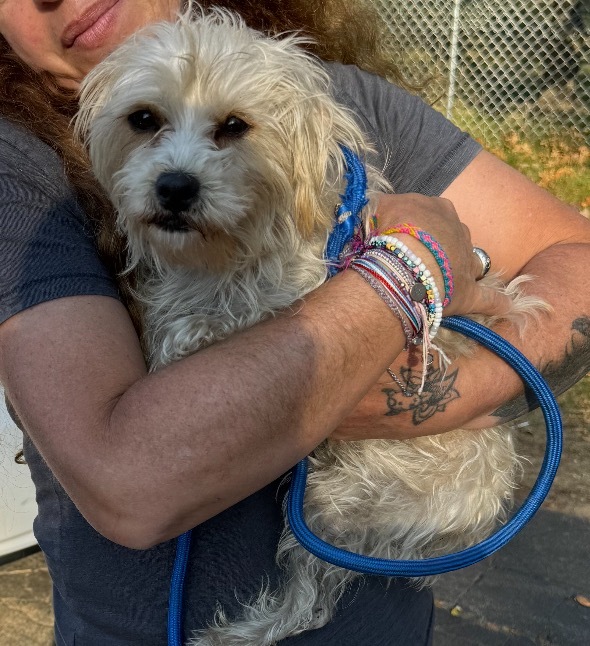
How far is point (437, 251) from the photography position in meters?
1.59

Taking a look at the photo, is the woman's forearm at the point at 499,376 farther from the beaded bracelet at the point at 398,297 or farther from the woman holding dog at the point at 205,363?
the beaded bracelet at the point at 398,297

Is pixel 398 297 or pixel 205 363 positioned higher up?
pixel 398 297

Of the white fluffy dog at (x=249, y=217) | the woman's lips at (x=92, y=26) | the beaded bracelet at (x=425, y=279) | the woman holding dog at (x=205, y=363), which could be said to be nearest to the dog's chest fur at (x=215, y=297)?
the white fluffy dog at (x=249, y=217)

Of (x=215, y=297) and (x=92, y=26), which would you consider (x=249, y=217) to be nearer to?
(x=215, y=297)

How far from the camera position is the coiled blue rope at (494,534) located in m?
1.61

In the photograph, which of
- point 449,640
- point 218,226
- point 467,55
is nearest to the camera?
point 218,226

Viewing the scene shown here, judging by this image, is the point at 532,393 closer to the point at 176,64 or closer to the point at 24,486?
the point at 176,64

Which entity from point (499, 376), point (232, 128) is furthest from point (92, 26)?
point (499, 376)

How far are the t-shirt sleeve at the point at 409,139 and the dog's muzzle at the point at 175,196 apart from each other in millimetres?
563

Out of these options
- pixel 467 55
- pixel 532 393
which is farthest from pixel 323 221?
pixel 467 55

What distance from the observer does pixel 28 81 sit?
1837 mm

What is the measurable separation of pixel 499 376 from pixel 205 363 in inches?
29.8

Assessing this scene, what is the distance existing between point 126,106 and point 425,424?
975mm

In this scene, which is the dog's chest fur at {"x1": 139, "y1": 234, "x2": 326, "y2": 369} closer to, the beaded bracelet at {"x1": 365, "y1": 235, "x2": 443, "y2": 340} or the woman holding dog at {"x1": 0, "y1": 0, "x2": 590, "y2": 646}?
the woman holding dog at {"x1": 0, "y1": 0, "x2": 590, "y2": 646}
